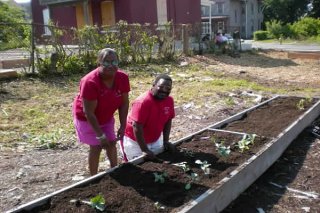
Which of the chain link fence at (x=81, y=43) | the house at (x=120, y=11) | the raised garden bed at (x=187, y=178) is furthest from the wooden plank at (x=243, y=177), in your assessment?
the house at (x=120, y=11)

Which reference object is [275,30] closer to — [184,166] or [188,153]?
[188,153]

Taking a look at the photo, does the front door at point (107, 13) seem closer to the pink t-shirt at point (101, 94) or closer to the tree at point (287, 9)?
the pink t-shirt at point (101, 94)

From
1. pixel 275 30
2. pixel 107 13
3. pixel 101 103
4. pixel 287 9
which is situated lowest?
pixel 101 103

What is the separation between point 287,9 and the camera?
63594mm

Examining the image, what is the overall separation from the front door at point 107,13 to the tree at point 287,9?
43718 mm

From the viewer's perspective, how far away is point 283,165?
534cm

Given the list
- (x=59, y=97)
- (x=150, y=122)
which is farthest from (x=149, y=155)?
(x=59, y=97)

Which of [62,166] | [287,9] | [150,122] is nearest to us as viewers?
[150,122]

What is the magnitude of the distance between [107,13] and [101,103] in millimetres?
21917

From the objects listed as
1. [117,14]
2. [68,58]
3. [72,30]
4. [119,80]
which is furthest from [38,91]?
[117,14]

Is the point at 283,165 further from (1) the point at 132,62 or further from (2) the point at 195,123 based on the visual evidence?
(1) the point at 132,62

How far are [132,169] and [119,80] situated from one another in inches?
34.8

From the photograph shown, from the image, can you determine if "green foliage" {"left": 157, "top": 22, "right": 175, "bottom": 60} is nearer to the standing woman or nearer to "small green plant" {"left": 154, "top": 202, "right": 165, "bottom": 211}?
the standing woman

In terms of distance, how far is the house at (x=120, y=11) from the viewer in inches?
942
